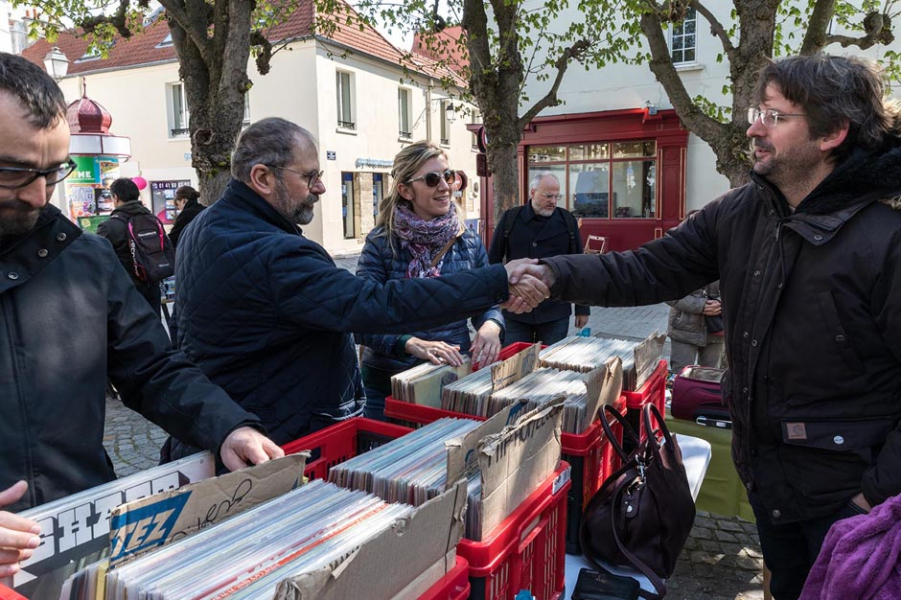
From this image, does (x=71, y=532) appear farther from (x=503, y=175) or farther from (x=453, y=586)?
Answer: (x=503, y=175)

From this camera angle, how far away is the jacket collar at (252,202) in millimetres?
2281

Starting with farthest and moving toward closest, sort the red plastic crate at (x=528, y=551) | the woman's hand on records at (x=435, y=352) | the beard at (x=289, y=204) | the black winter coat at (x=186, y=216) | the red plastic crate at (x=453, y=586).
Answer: the black winter coat at (x=186, y=216), the woman's hand on records at (x=435, y=352), the beard at (x=289, y=204), the red plastic crate at (x=528, y=551), the red plastic crate at (x=453, y=586)

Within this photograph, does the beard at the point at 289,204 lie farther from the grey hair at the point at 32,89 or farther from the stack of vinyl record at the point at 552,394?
the stack of vinyl record at the point at 552,394

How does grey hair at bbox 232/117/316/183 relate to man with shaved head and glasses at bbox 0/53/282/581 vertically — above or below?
above

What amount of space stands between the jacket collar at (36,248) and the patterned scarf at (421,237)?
71.6 inches

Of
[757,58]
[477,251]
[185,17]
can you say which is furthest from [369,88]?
[477,251]

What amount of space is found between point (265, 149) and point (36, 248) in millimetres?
888

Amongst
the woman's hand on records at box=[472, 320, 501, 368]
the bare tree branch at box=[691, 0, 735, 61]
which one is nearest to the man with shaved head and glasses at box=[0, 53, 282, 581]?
the woman's hand on records at box=[472, 320, 501, 368]

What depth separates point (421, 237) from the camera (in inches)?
133

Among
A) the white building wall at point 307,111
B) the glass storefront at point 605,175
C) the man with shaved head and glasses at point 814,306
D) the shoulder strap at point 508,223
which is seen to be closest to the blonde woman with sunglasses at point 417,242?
the man with shaved head and glasses at point 814,306

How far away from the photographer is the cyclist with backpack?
6.72 m

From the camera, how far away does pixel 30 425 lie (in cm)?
156

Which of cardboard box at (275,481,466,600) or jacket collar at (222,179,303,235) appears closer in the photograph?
cardboard box at (275,481,466,600)

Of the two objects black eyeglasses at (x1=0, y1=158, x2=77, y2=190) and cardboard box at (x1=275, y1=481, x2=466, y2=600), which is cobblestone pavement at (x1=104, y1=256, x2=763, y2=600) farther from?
black eyeglasses at (x1=0, y1=158, x2=77, y2=190)
